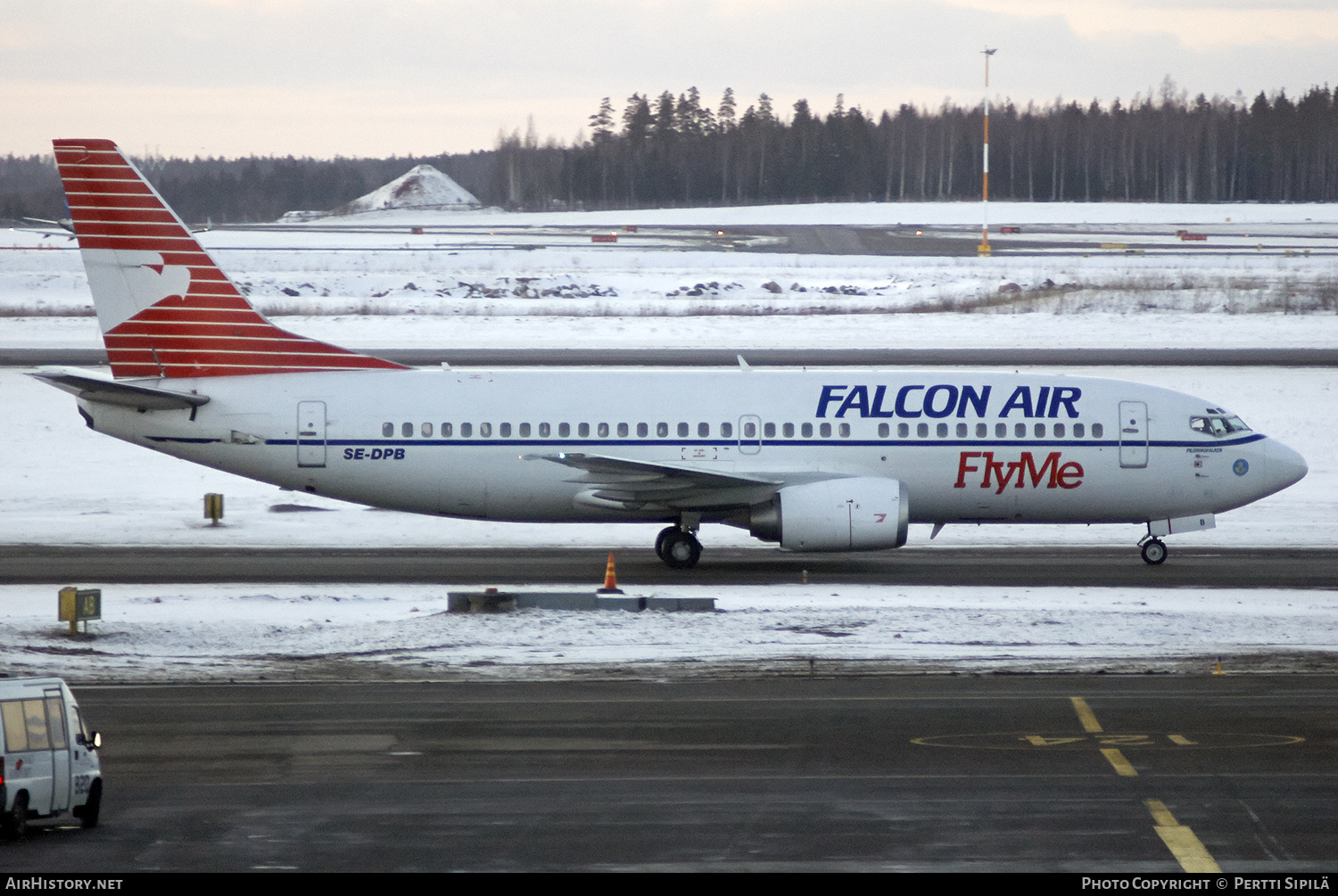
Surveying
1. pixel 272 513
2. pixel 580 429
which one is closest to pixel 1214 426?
pixel 580 429

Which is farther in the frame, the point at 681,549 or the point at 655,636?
the point at 681,549

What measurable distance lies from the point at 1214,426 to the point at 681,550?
428 inches

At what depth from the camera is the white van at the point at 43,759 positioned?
38.0 feet

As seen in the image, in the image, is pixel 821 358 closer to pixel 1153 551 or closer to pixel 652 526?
pixel 652 526

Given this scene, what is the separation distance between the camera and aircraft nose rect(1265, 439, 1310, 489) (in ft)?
92.5

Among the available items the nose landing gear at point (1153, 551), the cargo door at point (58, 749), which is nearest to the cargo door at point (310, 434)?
the cargo door at point (58, 749)

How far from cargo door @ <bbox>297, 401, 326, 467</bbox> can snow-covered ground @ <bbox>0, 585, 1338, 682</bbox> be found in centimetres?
355

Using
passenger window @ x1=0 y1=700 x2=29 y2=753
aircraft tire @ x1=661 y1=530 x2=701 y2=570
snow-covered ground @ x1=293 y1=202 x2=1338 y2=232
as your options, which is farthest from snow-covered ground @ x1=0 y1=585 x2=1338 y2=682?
snow-covered ground @ x1=293 y1=202 x2=1338 y2=232

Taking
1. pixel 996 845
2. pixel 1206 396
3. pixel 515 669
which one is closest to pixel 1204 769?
pixel 996 845

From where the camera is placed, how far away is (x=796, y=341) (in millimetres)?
52469

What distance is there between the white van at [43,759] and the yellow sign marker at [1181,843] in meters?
9.27

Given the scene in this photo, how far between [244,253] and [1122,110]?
410 ft

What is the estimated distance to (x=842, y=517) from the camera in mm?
26328

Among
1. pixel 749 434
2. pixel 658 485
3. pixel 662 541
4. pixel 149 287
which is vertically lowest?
pixel 662 541
